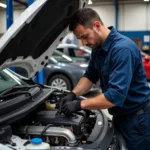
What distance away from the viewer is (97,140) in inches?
75.1

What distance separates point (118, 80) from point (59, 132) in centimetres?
55

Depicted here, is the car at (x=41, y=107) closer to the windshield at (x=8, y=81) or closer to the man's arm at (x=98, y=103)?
the windshield at (x=8, y=81)

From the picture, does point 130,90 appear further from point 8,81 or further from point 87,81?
point 8,81

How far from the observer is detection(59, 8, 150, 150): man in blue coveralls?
1868 mm

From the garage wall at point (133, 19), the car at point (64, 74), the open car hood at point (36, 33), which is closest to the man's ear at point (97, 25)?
the open car hood at point (36, 33)

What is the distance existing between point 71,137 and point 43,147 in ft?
0.98

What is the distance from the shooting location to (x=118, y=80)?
6.08 feet

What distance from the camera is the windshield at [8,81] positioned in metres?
2.48

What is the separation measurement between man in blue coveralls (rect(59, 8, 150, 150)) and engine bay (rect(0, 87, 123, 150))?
105 millimetres

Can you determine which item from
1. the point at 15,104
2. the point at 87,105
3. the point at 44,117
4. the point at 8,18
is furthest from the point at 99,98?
the point at 8,18

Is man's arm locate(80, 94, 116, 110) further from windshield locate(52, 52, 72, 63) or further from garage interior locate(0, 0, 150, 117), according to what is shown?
garage interior locate(0, 0, 150, 117)

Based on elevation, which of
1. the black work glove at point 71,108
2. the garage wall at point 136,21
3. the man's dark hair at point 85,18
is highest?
the garage wall at point 136,21

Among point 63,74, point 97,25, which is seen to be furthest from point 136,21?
point 97,25

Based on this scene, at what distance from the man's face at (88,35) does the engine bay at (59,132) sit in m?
0.58
